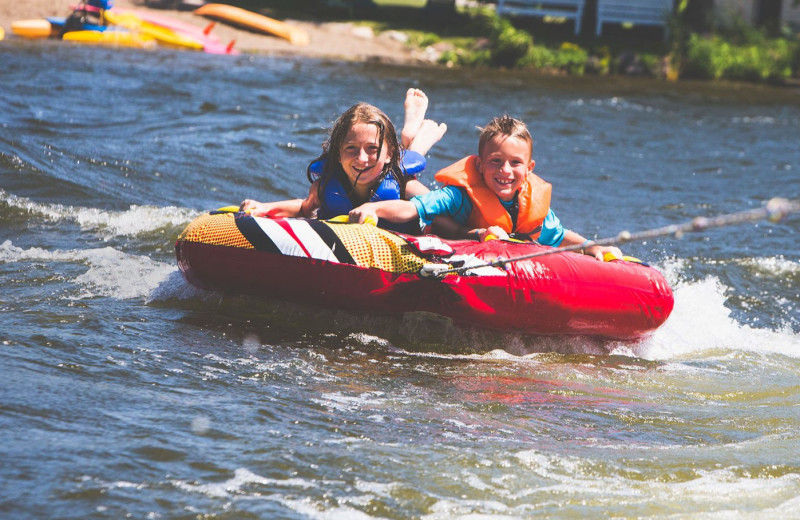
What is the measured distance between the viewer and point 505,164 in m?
5.46

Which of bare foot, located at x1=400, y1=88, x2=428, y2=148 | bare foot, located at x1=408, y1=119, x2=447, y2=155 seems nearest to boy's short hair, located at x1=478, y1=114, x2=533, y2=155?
bare foot, located at x1=408, y1=119, x2=447, y2=155

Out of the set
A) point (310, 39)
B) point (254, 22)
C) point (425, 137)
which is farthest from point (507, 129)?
point (254, 22)

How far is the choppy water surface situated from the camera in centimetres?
356

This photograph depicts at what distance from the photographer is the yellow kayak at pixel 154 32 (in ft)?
66.6

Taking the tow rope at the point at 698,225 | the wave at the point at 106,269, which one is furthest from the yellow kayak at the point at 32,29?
the tow rope at the point at 698,225

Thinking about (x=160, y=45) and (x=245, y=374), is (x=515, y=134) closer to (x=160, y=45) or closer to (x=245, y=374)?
(x=245, y=374)

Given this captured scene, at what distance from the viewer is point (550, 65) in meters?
21.8

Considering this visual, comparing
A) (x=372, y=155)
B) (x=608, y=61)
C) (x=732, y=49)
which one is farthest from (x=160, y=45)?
(x=372, y=155)

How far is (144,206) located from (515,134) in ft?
13.1

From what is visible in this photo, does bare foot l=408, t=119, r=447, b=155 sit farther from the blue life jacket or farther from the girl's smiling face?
the girl's smiling face

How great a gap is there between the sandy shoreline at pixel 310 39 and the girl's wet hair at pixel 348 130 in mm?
16114

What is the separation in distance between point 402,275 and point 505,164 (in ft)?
2.95

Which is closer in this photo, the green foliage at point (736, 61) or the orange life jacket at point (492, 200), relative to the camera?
the orange life jacket at point (492, 200)

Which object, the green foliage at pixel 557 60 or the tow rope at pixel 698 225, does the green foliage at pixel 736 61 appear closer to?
the green foliage at pixel 557 60
